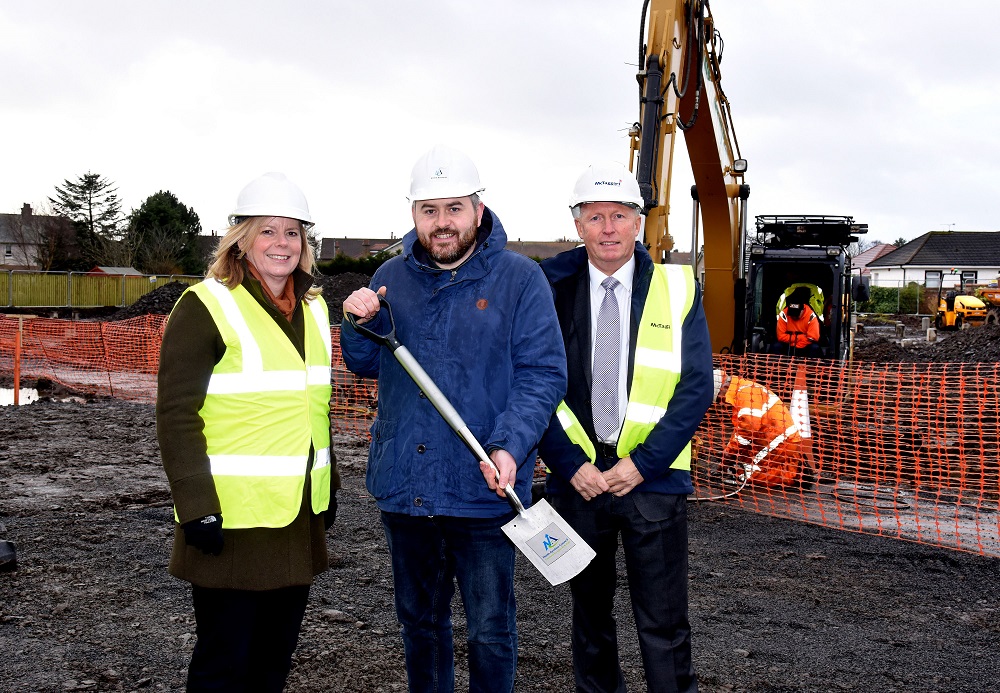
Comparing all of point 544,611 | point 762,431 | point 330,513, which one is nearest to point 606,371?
point 330,513

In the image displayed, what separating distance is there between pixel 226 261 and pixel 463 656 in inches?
94.8

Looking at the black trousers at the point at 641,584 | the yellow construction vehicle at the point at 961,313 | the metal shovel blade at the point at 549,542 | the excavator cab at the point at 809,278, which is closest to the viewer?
the metal shovel blade at the point at 549,542

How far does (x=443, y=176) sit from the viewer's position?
290 cm

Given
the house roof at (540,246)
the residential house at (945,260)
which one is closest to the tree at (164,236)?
the house roof at (540,246)

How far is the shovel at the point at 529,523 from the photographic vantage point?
2.79 metres

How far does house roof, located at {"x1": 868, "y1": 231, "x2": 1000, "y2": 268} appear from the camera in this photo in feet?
210

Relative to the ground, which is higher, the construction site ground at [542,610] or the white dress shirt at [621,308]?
the white dress shirt at [621,308]

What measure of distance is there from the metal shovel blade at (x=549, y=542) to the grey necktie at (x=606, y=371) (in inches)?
17.9

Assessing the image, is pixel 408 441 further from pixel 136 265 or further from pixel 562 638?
pixel 136 265

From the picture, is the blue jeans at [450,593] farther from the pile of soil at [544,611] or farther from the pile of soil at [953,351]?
the pile of soil at [953,351]

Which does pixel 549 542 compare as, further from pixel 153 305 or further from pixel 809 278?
pixel 153 305

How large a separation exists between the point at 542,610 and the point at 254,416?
2675mm

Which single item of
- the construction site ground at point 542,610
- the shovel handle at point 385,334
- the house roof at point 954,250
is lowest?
the construction site ground at point 542,610

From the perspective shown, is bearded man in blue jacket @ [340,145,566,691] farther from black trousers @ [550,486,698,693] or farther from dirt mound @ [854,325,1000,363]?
dirt mound @ [854,325,1000,363]
